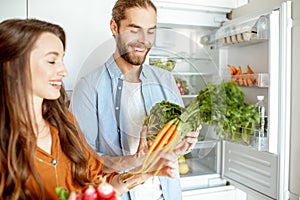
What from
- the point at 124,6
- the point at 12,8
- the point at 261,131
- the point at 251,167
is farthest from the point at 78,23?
the point at 251,167

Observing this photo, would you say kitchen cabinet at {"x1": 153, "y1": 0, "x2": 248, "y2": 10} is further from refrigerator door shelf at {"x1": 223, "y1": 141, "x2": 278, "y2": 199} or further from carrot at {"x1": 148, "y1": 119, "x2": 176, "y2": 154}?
carrot at {"x1": 148, "y1": 119, "x2": 176, "y2": 154}

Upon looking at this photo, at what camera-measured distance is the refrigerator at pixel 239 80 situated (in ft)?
2.62

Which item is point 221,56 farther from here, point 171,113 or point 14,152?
point 14,152

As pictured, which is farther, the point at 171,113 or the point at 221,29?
the point at 221,29

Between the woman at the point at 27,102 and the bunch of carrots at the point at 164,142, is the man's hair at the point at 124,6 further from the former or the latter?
the bunch of carrots at the point at 164,142

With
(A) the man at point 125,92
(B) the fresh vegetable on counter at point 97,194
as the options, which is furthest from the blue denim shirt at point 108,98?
(B) the fresh vegetable on counter at point 97,194

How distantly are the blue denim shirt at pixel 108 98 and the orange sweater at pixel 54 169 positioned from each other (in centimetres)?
10

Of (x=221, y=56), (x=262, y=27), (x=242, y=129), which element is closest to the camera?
(x=262, y=27)

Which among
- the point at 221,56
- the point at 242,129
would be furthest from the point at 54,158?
the point at 221,56

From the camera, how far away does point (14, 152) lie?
2.10ft

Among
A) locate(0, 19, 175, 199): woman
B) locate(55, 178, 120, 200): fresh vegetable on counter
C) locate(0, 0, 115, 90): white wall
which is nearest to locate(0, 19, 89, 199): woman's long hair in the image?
locate(0, 19, 175, 199): woman

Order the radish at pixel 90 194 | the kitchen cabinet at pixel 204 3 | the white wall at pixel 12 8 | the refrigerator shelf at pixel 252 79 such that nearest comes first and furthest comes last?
1. the radish at pixel 90 194
2. the white wall at pixel 12 8
3. the refrigerator shelf at pixel 252 79
4. the kitchen cabinet at pixel 204 3

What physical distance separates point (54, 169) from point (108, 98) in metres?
0.22

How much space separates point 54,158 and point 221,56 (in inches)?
49.5
